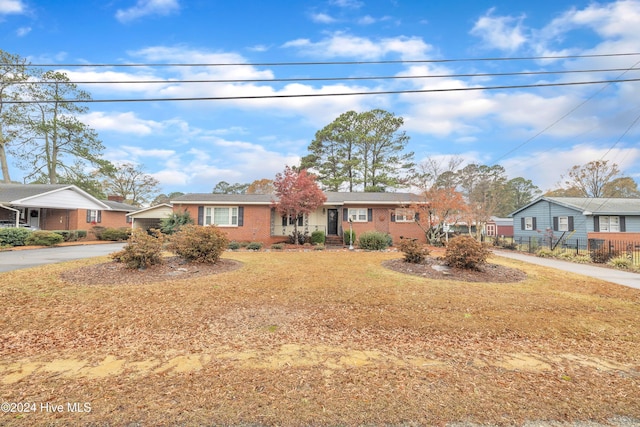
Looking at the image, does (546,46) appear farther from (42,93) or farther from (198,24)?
(42,93)

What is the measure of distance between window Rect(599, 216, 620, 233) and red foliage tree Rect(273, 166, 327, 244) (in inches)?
819

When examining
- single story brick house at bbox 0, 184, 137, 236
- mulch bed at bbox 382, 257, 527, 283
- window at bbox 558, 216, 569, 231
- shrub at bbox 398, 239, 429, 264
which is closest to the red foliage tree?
shrub at bbox 398, 239, 429, 264

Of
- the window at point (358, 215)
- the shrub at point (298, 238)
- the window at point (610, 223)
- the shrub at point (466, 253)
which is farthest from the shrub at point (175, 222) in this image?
the window at point (610, 223)

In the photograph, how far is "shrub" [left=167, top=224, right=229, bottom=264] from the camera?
389 inches

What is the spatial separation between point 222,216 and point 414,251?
1407cm

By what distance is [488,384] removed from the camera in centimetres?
301

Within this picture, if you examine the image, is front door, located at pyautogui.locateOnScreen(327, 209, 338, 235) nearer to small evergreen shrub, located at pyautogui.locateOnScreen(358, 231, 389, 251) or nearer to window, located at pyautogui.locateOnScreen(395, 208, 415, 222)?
window, located at pyautogui.locateOnScreen(395, 208, 415, 222)

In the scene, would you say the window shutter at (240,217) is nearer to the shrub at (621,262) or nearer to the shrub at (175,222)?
the shrub at (175,222)

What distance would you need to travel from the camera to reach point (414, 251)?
10430mm

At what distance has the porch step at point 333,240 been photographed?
2017cm

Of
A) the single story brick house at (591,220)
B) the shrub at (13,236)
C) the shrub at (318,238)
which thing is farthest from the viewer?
the single story brick house at (591,220)

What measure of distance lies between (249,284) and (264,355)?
4.08 m

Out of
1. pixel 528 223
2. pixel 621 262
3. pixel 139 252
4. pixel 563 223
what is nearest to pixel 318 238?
pixel 139 252

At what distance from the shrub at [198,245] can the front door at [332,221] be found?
12.6 meters
